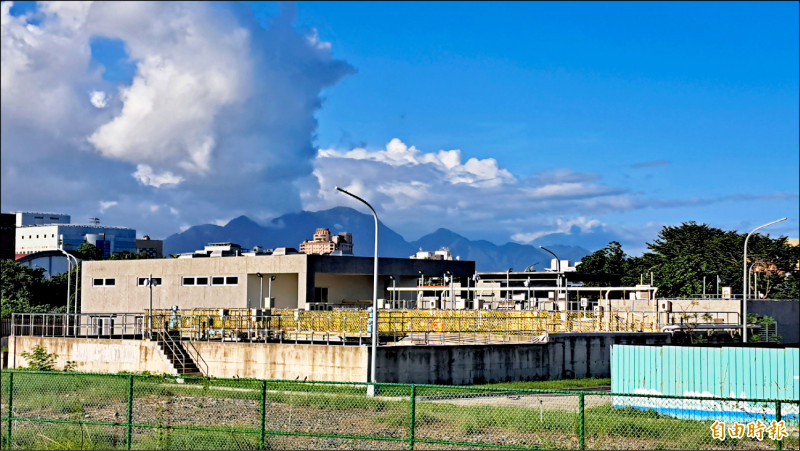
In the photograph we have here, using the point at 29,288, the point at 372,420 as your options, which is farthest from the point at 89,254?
the point at 372,420

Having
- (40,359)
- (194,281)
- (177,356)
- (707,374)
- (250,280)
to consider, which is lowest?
(40,359)

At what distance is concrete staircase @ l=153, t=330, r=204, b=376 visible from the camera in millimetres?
39812

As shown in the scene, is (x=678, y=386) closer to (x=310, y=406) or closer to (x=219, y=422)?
(x=310, y=406)

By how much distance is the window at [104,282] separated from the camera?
2844 inches

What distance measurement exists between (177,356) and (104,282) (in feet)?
115

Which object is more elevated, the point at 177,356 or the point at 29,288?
the point at 29,288

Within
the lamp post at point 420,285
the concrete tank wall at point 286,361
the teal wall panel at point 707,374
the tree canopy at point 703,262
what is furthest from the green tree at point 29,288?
the teal wall panel at point 707,374

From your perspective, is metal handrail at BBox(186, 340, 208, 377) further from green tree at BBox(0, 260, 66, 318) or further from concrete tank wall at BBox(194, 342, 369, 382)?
green tree at BBox(0, 260, 66, 318)

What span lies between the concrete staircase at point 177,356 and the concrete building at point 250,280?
18.4 meters

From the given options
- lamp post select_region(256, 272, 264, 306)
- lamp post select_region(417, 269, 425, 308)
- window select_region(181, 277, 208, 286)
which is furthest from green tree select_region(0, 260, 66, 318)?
lamp post select_region(417, 269, 425, 308)

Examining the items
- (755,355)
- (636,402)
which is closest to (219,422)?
(636,402)

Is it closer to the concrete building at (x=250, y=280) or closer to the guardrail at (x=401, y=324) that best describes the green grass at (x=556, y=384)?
the guardrail at (x=401, y=324)

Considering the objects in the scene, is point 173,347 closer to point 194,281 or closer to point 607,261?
point 194,281

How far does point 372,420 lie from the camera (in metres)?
23.4
